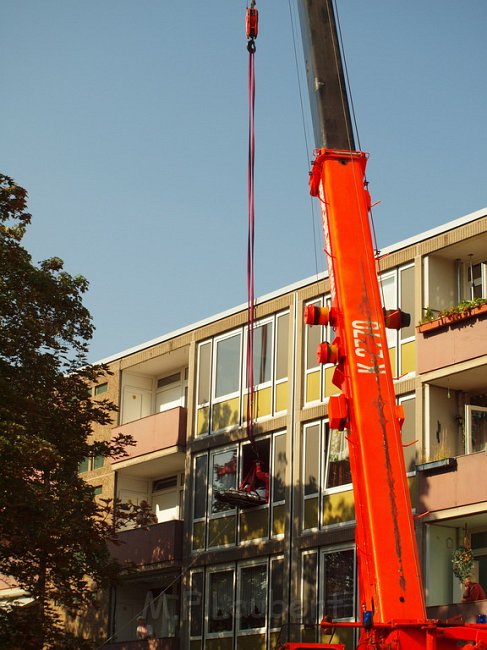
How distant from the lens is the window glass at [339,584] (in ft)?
109

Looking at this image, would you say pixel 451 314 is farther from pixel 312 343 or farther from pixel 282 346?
pixel 282 346

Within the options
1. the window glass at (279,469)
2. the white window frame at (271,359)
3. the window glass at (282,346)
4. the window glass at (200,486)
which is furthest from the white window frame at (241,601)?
the window glass at (282,346)

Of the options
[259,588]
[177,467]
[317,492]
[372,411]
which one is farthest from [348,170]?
[177,467]

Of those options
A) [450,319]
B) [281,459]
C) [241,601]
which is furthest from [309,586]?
[450,319]

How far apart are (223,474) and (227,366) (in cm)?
332

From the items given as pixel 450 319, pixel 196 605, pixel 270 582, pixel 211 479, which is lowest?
pixel 196 605

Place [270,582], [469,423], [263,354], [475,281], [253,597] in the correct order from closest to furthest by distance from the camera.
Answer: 1. [469,423]
2. [475,281]
3. [270,582]
4. [253,597]
5. [263,354]

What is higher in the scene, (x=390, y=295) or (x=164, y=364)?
(x=164, y=364)

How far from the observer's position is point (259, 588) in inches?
1432

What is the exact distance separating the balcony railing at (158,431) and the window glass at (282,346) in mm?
4613

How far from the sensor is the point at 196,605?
38281mm

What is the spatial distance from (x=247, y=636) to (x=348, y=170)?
1891 cm

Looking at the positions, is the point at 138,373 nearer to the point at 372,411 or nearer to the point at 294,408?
the point at 294,408

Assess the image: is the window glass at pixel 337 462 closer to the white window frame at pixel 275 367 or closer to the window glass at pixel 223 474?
the white window frame at pixel 275 367
